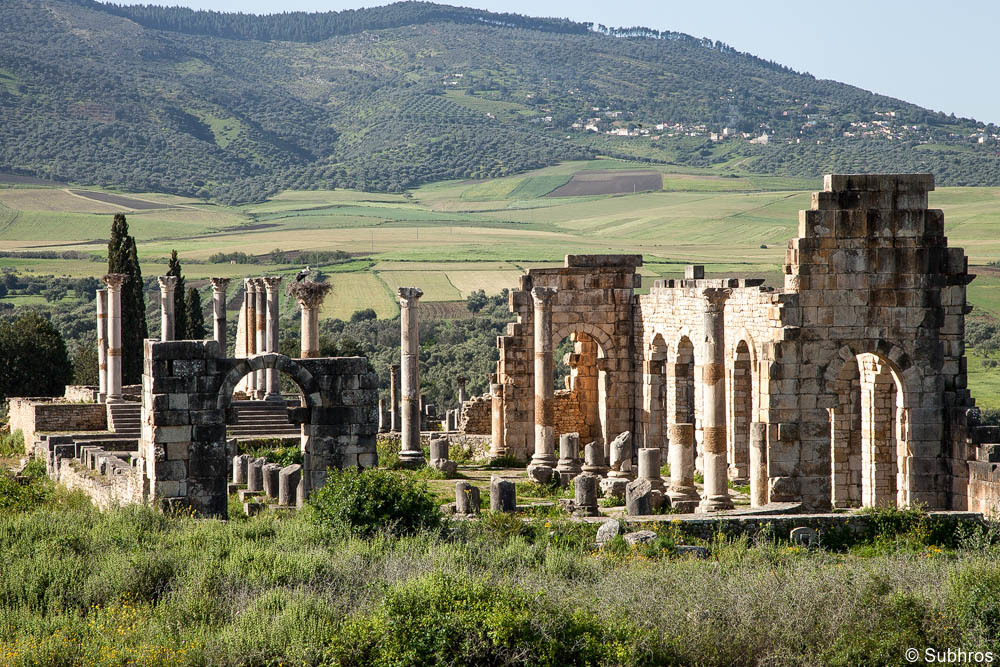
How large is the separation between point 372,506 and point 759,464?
8452mm

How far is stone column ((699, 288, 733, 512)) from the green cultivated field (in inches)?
2137

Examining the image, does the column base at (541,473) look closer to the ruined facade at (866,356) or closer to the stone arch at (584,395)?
the ruined facade at (866,356)

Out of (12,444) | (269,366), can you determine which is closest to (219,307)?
(12,444)

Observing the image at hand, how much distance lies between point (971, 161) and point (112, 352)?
121 metres

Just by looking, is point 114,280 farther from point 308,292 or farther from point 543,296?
point 543,296

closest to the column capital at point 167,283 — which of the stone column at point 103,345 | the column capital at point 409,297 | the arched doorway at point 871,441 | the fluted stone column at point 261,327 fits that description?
the stone column at point 103,345

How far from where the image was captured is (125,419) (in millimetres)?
37156

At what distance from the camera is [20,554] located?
17.3 m

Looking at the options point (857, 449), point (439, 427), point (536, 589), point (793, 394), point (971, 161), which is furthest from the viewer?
point (971, 161)

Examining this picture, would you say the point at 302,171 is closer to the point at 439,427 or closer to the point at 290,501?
the point at 439,427

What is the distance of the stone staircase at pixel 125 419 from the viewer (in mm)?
36406

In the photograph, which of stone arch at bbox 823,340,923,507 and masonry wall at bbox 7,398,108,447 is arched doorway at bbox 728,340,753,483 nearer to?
stone arch at bbox 823,340,923,507

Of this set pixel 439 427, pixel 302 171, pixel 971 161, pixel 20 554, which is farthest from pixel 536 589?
pixel 302 171

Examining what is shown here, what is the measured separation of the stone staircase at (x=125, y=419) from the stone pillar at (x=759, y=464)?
18169mm
